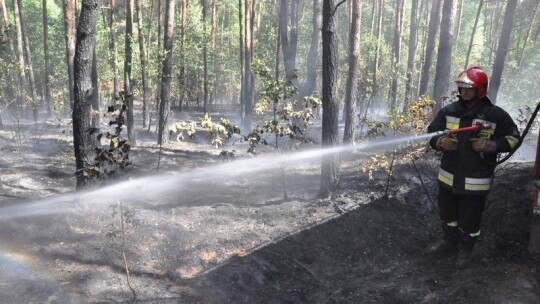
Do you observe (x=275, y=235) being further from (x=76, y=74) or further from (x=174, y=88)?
(x=174, y=88)

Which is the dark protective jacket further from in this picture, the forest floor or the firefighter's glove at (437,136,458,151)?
the forest floor

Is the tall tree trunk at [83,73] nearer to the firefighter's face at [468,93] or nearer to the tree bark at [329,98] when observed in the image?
the tree bark at [329,98]

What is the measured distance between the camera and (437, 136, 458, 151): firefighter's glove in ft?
14.2

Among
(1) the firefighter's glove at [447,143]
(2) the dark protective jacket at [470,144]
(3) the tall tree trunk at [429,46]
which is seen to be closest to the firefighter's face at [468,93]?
(2) the dark protective jacket at [470,144]

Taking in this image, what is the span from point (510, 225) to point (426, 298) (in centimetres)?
228

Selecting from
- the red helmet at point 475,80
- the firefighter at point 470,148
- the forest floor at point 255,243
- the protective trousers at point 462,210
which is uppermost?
the red helmet at point 475,80

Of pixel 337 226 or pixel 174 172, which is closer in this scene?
pixel 337 226

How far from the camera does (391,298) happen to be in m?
4.35

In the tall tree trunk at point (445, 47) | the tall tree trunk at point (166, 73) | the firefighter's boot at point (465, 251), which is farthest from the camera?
the tall tree trunk at point (166, 73)

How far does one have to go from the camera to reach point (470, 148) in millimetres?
4355

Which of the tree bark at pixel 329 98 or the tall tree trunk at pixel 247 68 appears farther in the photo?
the tall tree trunk at pixel 247 68

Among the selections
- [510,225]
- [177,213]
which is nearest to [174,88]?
[177,213]

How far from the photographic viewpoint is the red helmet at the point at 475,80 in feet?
13.9

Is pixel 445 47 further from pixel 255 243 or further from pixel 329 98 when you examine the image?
pixel 255 243
